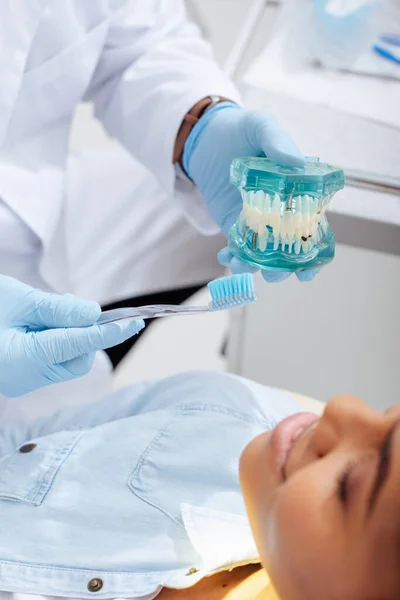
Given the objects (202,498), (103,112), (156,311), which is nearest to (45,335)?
(156,311)

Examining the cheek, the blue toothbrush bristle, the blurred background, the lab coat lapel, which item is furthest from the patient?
the lab coat lapel

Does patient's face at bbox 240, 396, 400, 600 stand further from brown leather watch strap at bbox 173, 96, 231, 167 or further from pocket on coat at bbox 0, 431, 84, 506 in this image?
brown leather watch strap at bbox 173, 96, 231, 167

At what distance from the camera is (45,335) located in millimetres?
752

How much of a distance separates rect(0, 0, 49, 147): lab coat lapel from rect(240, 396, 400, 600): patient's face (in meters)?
0.71

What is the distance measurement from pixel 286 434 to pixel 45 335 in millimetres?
315

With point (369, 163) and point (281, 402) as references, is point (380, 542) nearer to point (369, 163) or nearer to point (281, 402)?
point (281, 402)

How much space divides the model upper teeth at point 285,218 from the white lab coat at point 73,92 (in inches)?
13.9

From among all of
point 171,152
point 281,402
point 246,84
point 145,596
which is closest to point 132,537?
point 145,596

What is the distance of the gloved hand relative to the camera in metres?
0.88

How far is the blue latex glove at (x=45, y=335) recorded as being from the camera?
0.74 metres

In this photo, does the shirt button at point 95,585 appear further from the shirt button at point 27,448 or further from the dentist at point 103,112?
the dentist at point 103,112

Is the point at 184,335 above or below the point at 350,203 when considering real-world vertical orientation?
below

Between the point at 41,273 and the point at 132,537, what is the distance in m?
Result: 0.58

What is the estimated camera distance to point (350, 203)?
37.4 inches
